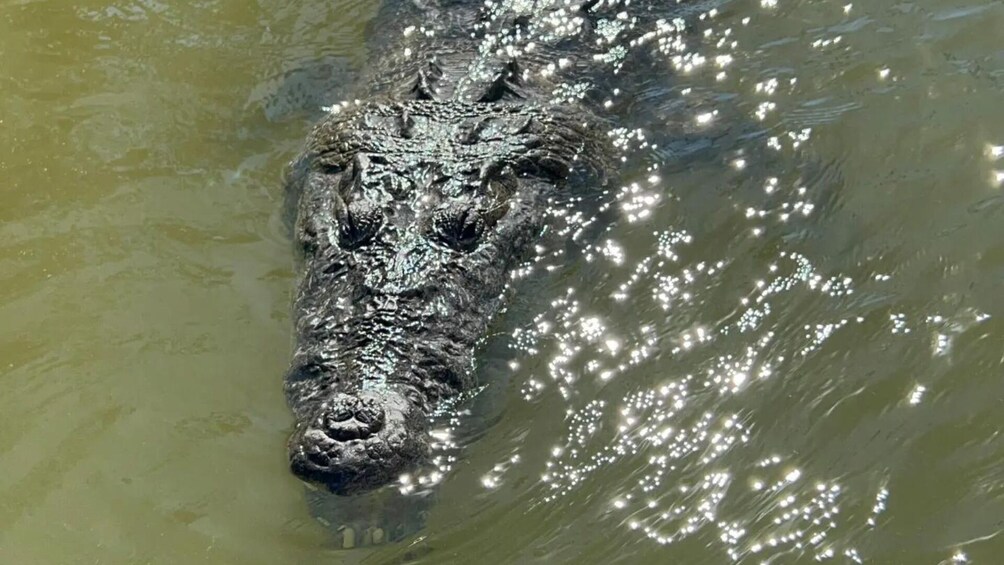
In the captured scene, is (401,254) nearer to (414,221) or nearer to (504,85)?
(414,221)

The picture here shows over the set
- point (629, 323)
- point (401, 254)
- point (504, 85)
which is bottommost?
point (629, 323)

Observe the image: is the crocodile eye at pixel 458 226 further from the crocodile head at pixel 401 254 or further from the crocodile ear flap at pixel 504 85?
the crocodile ear flap at pixel 504 85

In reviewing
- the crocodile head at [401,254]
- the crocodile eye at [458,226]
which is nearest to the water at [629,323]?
the crocodile head at [401,254]

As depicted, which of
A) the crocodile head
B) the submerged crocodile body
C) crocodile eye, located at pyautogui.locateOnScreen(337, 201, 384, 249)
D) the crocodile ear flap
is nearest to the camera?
the crocodile head

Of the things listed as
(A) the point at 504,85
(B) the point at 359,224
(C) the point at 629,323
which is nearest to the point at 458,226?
(B) the point at 359,224

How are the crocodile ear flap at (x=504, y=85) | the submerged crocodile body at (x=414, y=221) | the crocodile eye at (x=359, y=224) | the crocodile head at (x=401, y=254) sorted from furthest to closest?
1. the crocodile ear flap at (x=504, y=85)
2. the crocodile eye at (x=359, y=224)
3. the submerged crocodile body at (x=414, y=221)
4. the crocodile head at (x=401, y=254)

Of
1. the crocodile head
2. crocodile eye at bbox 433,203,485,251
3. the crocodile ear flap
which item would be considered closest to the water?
the crocodile head

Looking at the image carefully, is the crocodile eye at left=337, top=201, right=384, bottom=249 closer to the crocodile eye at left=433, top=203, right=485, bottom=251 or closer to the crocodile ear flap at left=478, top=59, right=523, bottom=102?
the crocodile eye at left=433, top=203, right=485, bottom=251
